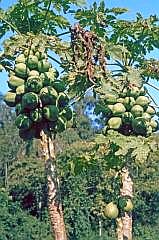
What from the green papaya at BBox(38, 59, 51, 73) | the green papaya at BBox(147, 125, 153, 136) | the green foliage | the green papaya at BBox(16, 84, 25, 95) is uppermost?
the green papaya at BBox(38, 59, 51, 73)

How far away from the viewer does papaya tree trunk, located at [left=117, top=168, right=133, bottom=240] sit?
361 centimetres

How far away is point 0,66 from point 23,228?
41411 mm

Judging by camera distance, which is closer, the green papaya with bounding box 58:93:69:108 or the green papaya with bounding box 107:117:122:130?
the green papaya with bounding box 107:117:122:130

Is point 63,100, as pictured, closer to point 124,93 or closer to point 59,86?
point 59,86

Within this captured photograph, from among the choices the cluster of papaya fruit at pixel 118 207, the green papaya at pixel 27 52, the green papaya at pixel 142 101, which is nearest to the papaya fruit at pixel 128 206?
the cluster of papaya fruit at pixel 118 207

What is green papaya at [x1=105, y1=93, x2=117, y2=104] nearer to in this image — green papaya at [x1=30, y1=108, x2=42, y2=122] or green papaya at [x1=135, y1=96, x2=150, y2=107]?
green papaya at [x1=135, y1=96, x2=150, y2=107]

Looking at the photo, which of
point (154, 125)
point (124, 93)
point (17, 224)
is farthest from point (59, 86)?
point (17, 224)

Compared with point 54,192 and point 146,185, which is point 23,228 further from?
point 54,192

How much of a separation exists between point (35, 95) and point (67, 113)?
14.3 inches

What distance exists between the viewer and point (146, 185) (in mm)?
49562

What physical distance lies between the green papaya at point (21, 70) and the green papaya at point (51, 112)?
271mm

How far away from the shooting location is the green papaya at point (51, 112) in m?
3.87

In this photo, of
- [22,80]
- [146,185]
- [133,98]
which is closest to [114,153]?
[133,98]

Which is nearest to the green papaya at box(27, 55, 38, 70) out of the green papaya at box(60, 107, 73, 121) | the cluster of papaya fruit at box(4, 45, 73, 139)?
the cluster of papaya fruit at box(4, 45, 73, 139)
